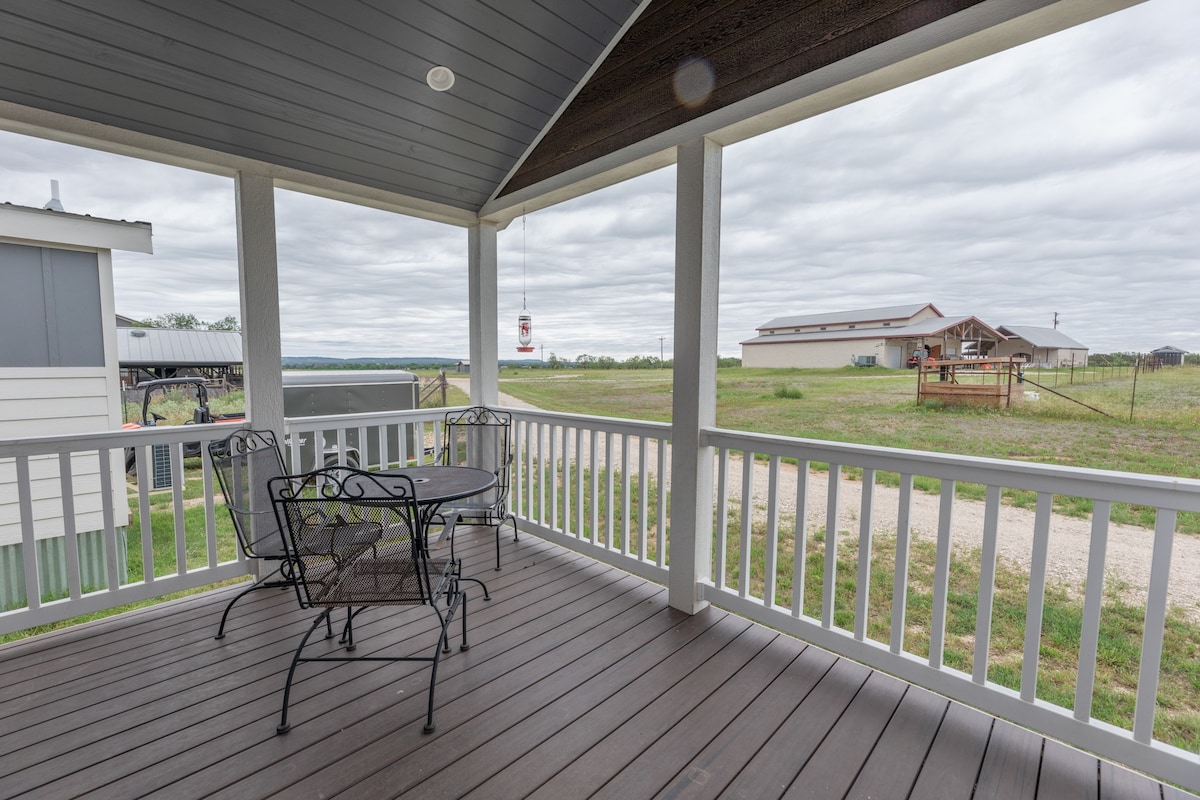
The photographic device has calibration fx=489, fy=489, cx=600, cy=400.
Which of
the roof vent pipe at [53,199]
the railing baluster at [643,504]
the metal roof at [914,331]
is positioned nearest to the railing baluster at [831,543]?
the metal roof at [914,331]

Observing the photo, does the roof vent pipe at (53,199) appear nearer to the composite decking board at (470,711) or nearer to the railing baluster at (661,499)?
the composite decking board at (470,711)

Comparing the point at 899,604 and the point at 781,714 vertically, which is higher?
the point at 899,604

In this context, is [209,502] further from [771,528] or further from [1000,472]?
[1000,472]

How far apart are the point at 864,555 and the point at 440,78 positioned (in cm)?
329

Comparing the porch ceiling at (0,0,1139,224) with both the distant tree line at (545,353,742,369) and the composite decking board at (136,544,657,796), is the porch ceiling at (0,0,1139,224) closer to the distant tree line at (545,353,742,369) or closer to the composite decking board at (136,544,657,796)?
the distant tree line at (545,353,742,369)

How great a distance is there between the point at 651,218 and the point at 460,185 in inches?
57.0

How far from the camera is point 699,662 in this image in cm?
229

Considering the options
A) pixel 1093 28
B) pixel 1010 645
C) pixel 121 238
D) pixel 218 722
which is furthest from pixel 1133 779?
pixel 121 238

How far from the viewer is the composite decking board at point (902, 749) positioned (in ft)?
5.22

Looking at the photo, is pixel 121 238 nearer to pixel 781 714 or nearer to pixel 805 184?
pixel 805 184

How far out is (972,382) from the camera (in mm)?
1971

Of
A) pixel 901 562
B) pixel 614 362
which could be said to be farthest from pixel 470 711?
pixel 614 362

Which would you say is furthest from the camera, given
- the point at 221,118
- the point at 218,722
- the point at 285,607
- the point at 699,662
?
the point at 285,607

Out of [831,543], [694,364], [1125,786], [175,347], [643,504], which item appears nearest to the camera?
[1125,786]
